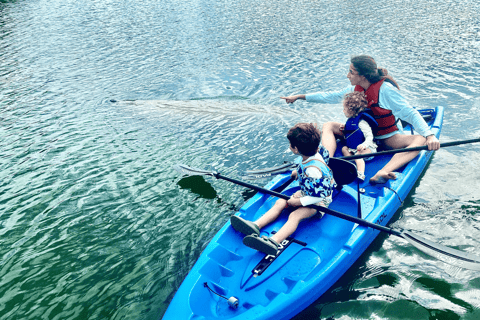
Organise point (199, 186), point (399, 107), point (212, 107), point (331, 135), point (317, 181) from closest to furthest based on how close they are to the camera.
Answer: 1. point (317, 181)
2. point (399, 107)
3. point (331, 135)
4. point (199, 186)
5. point (212, 107)

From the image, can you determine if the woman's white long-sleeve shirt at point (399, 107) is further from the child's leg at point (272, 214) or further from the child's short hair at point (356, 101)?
the child's leg at point (272, 214)

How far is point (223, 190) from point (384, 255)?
264 cm

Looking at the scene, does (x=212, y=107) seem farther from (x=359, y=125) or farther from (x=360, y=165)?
(x=360, y=165)

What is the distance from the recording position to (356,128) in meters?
5.21

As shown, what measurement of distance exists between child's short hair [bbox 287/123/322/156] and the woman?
1.43m

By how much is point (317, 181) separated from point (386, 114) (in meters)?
1.85

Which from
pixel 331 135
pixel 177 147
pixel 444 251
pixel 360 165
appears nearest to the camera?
pixel 444 251

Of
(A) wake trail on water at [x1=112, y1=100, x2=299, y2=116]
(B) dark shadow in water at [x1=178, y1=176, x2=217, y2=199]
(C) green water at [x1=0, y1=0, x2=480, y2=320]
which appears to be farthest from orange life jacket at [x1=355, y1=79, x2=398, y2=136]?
(A) wake trail on water at [x1=112, y1=100, x2=299, y2=116]

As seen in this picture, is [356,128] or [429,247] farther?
[356,128]

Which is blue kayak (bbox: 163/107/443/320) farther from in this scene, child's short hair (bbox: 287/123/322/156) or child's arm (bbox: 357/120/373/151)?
child's short hair (bbox: 287/123/322/156)

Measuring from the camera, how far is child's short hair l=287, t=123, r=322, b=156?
3.92 meters

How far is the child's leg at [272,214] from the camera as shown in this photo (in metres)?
4.29

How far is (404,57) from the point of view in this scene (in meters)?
12.0

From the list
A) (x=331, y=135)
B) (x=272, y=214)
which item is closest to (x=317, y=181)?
(x=272, y=214)
